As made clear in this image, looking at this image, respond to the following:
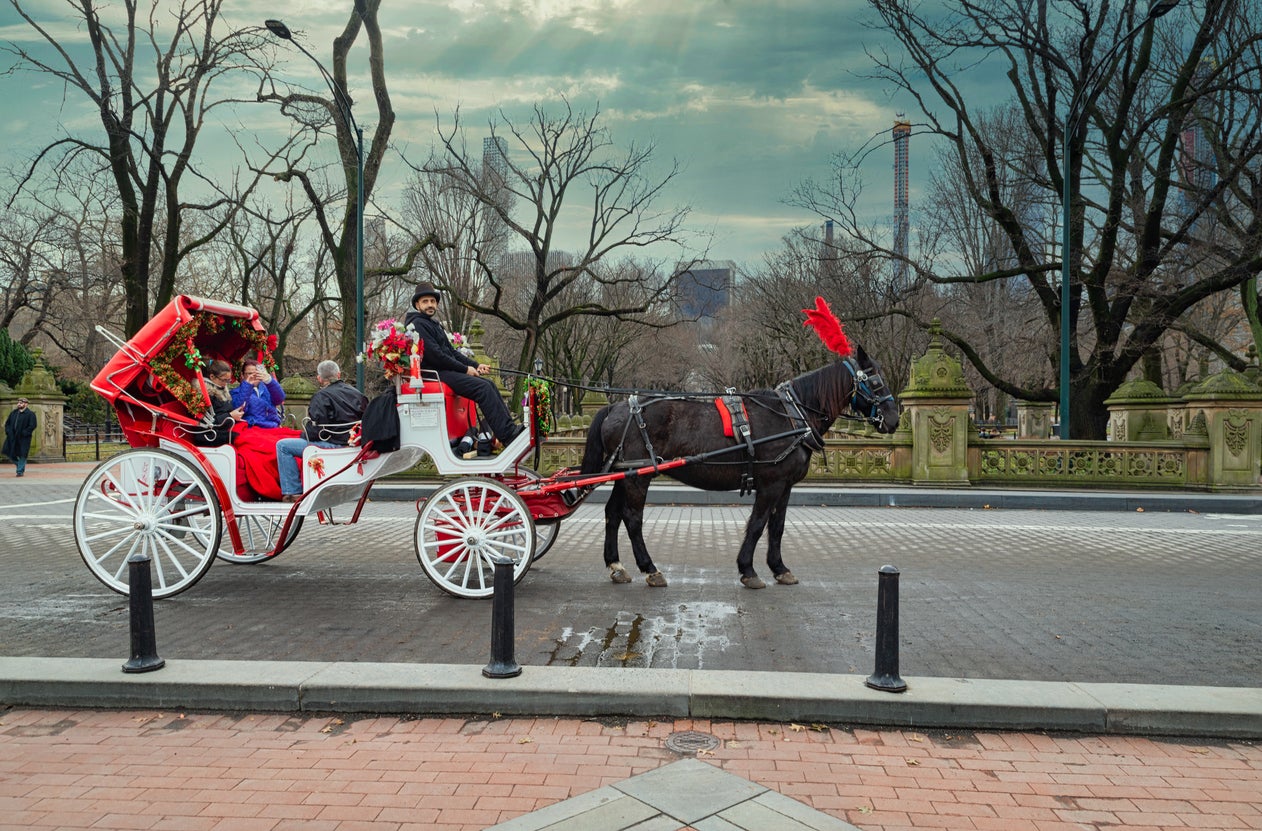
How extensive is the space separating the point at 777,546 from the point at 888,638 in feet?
10.7

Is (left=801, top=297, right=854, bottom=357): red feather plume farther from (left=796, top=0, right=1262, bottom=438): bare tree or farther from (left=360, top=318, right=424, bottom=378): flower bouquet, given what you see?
(left=796, top=0, right=1262, bottom=438): bare tree

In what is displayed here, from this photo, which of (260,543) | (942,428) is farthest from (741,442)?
(942,428)

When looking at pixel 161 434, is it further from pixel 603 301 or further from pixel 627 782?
pixel 603 301

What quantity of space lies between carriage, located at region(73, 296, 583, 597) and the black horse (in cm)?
67

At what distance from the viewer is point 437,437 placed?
→ 7.39 m

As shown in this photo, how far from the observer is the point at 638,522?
8016 millimetres

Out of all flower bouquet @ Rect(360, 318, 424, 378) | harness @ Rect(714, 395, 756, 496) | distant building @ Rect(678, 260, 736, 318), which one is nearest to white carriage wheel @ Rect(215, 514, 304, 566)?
flower bouquet @ Rect(360, 318, 424, 378)

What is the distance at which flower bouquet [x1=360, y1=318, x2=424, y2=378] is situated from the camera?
7.13 m

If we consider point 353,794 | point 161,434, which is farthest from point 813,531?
point 353,794

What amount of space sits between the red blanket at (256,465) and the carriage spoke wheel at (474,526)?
1512 mm

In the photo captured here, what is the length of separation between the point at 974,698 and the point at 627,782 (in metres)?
2.13

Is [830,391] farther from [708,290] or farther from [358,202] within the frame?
[708,290]

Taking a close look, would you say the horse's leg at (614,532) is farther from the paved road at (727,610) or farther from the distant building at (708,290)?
the distant building at (708,290)

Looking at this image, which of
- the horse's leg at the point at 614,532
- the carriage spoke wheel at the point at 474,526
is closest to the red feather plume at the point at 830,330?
the horse's leg at the point at 614,532
